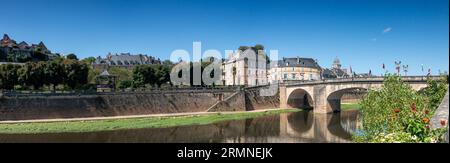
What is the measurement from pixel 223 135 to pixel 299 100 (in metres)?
30.5

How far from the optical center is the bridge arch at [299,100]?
56225 millimetres

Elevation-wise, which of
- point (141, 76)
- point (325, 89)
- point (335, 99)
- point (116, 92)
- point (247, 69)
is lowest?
point (335, 99)

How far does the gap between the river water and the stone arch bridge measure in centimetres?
586

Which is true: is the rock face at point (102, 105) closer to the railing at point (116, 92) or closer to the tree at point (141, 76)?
the railing at point (116, 92)

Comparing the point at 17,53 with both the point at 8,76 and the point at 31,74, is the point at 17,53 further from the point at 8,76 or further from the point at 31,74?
the point at 31,74

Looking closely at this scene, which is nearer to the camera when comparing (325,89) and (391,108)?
(391,108)

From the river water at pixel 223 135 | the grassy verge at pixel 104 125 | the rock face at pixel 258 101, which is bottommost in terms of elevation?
the river water at pixel 223 135

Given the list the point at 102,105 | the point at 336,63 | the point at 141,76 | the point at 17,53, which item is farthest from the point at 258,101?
the point at 336,63

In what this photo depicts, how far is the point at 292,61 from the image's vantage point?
78.3 meters

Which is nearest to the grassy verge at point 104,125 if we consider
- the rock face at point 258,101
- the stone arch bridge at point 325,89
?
the stone arch bridge at point 325,89

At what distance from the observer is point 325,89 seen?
47094 mm

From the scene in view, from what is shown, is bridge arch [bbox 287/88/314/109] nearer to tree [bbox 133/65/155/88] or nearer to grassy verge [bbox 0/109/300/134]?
grassy verge [bbox 0/109/300/134]
